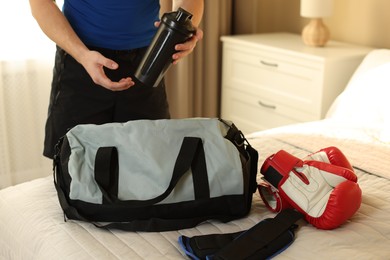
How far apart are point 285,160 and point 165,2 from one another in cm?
156

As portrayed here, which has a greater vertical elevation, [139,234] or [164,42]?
[164,42]

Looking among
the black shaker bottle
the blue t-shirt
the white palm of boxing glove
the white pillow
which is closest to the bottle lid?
the black shaker bottle

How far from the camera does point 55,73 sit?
194 cm

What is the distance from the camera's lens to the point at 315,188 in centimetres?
153

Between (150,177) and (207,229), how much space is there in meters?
0.19

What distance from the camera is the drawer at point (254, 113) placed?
2879 mm

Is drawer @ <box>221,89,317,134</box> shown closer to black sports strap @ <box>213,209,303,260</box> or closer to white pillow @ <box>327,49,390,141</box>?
white pillow @ <box>327,49,390,141</box>

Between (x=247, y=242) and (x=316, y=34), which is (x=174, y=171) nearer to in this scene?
(x=247, y=242)

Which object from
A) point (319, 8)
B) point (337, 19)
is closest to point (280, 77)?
point (319, 8)

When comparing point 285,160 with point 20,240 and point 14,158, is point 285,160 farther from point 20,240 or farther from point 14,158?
point 14,158

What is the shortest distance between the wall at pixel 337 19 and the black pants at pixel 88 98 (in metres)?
1.51

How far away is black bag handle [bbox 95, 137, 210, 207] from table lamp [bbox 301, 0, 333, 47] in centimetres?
158

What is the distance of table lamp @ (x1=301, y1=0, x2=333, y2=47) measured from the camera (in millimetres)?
2896

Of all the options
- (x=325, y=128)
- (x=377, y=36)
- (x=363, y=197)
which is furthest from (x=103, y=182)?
(x=377, y=36)
